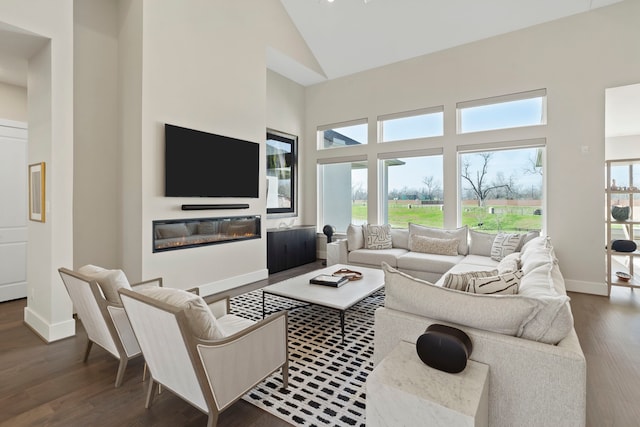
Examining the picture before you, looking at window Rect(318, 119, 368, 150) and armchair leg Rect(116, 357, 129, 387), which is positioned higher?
window Rect(318, 119, 368, 150)

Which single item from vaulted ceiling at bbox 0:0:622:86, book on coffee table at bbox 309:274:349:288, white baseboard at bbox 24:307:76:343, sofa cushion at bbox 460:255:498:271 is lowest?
white baseboard at bbox 24:307:76:343

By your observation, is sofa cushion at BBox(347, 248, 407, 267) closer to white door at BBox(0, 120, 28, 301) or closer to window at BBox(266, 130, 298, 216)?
window at BBox(266, 130, 298, 216)

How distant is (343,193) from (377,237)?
1.66 m

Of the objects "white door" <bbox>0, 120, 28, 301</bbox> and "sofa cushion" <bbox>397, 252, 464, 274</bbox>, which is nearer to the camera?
"white door" <bbox>0, 120, 28, 301</bbox>

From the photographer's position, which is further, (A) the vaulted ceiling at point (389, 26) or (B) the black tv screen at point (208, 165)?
(A) the vaulted ceiling at point (389, 26)

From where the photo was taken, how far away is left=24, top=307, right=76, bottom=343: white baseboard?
9.32 feet

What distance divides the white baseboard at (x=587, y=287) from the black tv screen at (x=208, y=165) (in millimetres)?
4894

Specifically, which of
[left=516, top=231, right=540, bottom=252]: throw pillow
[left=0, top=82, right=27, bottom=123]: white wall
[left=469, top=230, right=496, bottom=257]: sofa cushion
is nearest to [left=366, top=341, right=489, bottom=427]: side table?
[left=516, top=231, right=540, bottom=252]: throw pillow

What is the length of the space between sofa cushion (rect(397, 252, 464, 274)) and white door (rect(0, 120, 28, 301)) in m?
5.30

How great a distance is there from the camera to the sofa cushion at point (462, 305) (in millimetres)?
1426

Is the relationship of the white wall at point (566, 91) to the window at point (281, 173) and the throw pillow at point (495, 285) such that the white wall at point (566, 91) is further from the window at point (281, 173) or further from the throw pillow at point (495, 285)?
the throw pillow at point (495, 285)

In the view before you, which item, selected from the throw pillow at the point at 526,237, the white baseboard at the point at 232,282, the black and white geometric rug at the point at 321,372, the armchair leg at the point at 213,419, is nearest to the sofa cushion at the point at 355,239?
the white baseboard at the point at 232,282

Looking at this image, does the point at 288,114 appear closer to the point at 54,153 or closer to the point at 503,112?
the point at 503,112

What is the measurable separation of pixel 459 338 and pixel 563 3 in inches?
208
